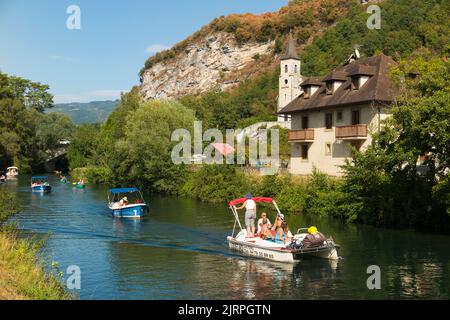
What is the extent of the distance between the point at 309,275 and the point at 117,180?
178 feet

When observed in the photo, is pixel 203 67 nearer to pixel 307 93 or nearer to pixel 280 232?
pixel 307 93

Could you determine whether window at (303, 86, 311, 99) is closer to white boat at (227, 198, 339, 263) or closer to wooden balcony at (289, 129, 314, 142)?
wooden balcony at (289, 129, 314, 142)

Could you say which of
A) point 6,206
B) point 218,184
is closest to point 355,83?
point 218,184

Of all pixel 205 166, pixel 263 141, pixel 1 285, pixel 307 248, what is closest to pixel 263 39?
pixel 263 141

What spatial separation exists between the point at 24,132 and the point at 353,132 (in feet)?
259

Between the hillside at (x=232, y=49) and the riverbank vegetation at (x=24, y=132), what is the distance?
152 feet

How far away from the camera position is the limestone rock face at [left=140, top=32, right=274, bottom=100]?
6058 inches

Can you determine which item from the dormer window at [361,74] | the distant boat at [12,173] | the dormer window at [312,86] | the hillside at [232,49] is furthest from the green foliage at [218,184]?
the hillside at [232,49]

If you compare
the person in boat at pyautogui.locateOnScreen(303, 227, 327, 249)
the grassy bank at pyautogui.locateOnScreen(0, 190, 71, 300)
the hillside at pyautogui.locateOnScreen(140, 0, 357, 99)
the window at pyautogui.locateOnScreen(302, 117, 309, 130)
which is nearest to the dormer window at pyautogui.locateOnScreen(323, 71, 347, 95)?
the window at pyautogui.locateOnScreen(302, 117, 309, 130)

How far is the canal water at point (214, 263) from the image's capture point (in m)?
19.7

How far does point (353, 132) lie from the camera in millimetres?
43219

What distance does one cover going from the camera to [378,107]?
136ft

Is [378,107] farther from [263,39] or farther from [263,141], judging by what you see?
[263,39]

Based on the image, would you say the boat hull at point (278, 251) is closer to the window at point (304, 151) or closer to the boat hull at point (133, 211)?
the boat hull at point (133, 211)
